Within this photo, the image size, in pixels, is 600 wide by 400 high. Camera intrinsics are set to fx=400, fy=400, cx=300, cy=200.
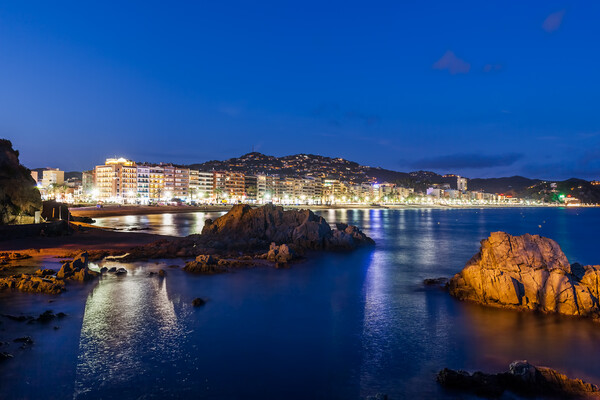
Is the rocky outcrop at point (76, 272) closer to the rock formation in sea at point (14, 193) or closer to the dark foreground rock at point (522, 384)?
the dark foreground rock at point (522, 384)

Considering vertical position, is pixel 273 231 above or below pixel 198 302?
above

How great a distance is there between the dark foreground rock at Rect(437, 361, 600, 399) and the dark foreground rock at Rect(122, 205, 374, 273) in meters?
15.2

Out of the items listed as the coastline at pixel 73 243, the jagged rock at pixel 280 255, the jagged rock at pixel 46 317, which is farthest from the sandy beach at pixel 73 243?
the jagged rock at pixel 46 317

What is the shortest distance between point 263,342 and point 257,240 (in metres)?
17.8

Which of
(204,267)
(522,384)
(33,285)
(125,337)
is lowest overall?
(522,384)

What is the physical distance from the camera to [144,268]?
2109 cm

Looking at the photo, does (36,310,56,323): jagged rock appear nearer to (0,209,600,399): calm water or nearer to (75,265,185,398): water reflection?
(0,209,600,399): calm water

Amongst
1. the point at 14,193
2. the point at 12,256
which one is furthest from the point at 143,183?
the point at 12,256

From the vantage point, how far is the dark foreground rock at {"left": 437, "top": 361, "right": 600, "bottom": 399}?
27.2ft

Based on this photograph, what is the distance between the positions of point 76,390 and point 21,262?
1641cm

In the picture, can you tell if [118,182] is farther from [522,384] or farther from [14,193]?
[522,384]

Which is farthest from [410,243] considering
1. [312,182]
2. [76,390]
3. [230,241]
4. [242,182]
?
[312,182]

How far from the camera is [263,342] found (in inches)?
455

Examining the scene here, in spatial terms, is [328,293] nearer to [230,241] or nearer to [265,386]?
[265,386]
